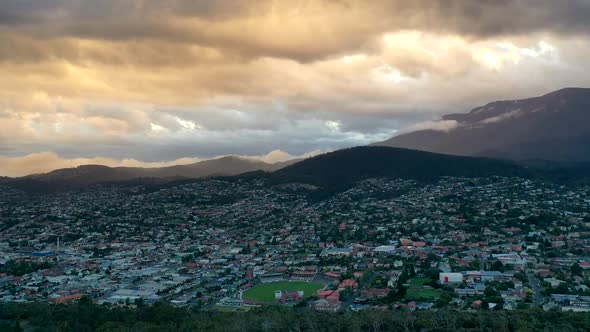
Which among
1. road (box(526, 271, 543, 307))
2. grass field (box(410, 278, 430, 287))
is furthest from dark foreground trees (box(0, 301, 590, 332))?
grass field (box(410, 278, 430, 287))

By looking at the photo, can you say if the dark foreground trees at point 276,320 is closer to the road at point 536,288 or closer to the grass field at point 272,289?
the road at point 536,288

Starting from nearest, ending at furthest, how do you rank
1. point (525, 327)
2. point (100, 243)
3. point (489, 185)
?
point (525, 327), point (100, 243), point (489, 185)

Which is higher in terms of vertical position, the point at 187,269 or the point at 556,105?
the point at 556,105

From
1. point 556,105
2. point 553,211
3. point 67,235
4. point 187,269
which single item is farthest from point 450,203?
point 556,105

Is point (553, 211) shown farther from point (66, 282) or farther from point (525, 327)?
point (66, 282)

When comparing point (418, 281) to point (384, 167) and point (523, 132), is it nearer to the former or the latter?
point (384, 167)

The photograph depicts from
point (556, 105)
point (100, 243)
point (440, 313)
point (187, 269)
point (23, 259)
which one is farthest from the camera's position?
point (556, 105)

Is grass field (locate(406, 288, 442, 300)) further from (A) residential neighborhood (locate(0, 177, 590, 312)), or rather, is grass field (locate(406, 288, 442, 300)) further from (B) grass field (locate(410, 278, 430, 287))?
(B) grass field (locate(410, 278, 430, 287))
